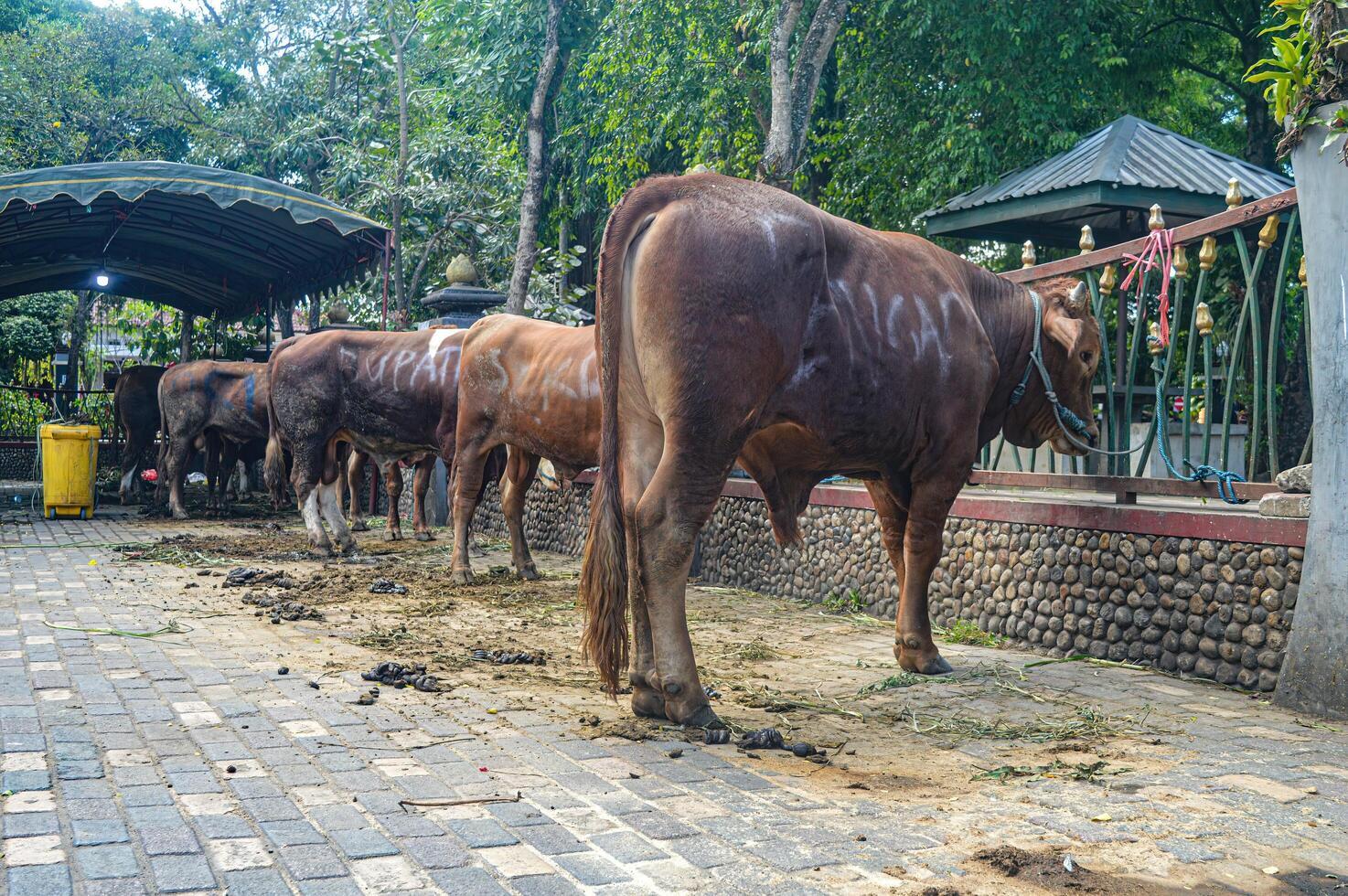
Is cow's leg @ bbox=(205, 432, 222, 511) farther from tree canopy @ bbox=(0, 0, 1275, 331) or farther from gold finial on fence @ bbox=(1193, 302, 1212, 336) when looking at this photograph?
gold finial on fence @ bbox=(1193, 302, 1212, 336)

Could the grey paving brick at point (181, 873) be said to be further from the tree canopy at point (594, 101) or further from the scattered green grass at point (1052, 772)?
Answer: the tree canopy at point (594, 101)

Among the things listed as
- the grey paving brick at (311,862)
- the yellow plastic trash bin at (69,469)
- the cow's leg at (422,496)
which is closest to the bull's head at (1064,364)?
the grey paving brick at (311,862)

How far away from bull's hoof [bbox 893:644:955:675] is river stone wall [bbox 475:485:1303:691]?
0.92 metres

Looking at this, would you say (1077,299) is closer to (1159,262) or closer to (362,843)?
(1159,262)

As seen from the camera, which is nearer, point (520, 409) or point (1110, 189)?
point (520, 409)

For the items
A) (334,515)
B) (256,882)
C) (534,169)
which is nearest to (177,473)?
(334,515)

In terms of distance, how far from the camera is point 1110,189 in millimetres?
9805

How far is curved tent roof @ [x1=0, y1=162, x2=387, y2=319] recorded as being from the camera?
42.7 feet

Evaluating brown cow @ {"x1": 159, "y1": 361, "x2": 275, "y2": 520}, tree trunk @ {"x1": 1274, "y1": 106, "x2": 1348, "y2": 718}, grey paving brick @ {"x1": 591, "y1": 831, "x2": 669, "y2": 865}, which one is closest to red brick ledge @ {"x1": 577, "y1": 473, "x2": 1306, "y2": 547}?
tree trunk @ {"x1": 1274, "y1": 106, "x2": 1348, "y2": 718}

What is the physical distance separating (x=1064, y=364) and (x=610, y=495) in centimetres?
285

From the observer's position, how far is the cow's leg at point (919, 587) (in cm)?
542

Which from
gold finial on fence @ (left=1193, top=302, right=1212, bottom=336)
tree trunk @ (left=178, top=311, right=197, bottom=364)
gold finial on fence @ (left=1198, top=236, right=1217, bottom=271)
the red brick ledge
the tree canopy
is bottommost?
the red brick ledge

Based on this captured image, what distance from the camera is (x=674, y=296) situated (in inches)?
169

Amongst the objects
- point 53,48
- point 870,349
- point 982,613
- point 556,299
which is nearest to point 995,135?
point 556,299
